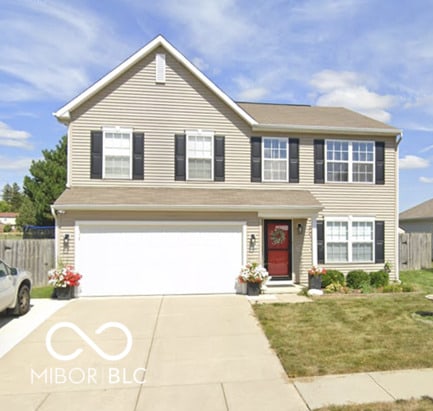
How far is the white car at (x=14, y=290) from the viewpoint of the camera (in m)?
7.79

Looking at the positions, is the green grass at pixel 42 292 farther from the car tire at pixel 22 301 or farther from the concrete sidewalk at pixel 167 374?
the concrete sidewalk at pixel 167 374

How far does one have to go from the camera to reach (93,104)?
11930 millimetres

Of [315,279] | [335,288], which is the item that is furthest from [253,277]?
[335,288]

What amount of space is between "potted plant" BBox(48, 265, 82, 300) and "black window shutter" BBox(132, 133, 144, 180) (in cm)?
374

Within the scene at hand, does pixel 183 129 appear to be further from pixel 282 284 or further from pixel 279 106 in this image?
pixel 282 284

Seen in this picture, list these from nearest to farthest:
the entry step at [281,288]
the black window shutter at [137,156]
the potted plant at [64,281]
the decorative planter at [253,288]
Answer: the potted plant at [64,281]
the decorative planter at [253,288]
the entry step at [281,288]
the black window shutter at [137,156]

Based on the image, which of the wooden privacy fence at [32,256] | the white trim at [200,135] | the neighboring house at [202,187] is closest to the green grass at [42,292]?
the wooden privacy fence at [32,256]

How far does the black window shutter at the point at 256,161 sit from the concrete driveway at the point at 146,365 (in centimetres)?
541

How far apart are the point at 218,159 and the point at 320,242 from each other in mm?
4788

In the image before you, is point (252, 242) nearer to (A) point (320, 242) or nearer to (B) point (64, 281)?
(A) point (320, 242)

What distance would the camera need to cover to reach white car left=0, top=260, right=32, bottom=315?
7.79 m

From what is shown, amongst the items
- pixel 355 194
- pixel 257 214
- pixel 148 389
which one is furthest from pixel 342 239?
pixel 148 389

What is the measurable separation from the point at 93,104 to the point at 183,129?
3185 mm

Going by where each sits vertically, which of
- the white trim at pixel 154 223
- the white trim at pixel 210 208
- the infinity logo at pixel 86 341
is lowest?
the infinity logo at pixel 86 341
